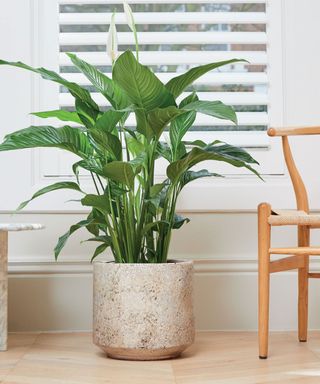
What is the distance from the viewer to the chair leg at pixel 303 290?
7.57ft

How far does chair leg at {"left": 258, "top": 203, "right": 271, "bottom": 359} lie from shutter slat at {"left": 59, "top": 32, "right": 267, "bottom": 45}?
0.87 m

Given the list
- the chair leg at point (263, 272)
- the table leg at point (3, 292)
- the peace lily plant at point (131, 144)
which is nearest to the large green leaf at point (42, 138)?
the peace lily plant at point (131, 144)

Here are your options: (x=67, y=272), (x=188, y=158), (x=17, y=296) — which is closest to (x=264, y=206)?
(x=188, y=158)

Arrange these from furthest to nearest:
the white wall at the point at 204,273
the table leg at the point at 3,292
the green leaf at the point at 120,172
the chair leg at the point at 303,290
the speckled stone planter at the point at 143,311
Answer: the white wall at the point at 204,273
the chair leg at the point at 303,290
the table leg at the point at 3,292
the speckled stone planter at the point at 143,311
the green leaf at the point at 120,172

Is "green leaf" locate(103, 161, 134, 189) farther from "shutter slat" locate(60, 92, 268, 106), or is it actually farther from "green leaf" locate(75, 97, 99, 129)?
"shutter slat" locate(60, 92, 268, 106)

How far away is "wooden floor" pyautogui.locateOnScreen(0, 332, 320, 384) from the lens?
5.72 ft

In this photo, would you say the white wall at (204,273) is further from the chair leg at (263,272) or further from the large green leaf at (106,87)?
the large green leaf at (106,87)

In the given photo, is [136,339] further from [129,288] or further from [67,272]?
[67,272]

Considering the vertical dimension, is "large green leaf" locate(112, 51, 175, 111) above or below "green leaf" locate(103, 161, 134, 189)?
above

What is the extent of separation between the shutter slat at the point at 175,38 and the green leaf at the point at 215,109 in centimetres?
75

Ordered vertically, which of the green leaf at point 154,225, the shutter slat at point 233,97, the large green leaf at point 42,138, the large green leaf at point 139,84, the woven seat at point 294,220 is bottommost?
the green leaf at point 154,225

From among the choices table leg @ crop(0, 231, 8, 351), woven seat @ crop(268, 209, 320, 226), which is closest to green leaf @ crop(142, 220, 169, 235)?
woven seat @ crop(268, 209, 320, 226)

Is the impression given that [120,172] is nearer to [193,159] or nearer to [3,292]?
[193,159]

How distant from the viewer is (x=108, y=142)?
6.37ft
